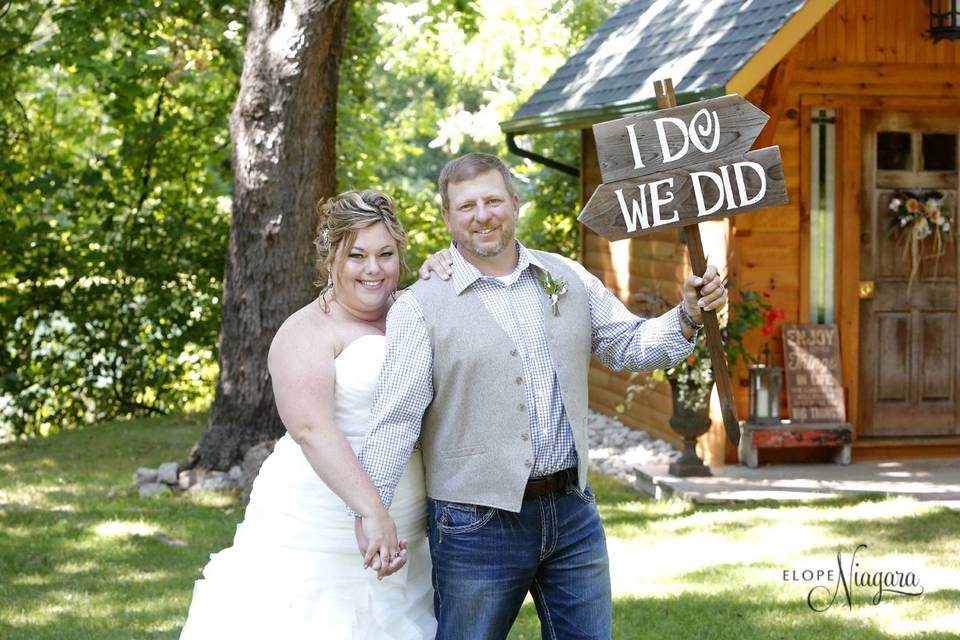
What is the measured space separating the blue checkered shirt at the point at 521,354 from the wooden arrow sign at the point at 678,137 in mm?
349

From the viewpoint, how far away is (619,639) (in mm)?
5258

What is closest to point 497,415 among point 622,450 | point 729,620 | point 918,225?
point 729,620

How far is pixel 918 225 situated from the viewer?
8.90 metres

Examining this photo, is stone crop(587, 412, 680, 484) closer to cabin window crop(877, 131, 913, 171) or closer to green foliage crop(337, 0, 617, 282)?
cabin window crop(877, 131, 913, 171)

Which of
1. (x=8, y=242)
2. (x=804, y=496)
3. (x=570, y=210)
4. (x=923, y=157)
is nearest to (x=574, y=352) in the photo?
(x=804, y=496)

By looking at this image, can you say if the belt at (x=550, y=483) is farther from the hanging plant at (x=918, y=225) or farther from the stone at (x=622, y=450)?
the hanging plant at (x=918, y=225)

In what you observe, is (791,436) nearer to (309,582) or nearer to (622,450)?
(622,450)

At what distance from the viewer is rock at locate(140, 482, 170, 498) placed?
839cm

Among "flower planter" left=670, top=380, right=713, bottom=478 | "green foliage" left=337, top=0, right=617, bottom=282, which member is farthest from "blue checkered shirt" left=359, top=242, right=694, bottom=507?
"green foliage" left=337, top=0, right=617, bottom=282

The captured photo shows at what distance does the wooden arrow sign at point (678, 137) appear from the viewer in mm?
3627

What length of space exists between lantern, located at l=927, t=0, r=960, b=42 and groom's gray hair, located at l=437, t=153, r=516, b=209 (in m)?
6.07

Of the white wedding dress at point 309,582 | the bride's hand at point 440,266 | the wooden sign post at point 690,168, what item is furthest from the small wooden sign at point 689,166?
the white wedding dress at point 309,582

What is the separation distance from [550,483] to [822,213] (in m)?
6.02

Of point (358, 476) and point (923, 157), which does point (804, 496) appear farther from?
point (358, 476)
